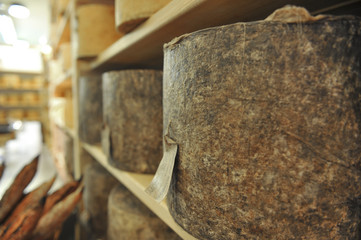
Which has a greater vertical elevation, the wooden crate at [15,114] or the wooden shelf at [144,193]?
the wooden shelf at [144,193]

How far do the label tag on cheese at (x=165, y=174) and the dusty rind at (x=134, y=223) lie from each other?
17.0 inches

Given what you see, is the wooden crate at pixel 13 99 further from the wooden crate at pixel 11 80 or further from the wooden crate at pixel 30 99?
the wooden crate at pixel 11 80

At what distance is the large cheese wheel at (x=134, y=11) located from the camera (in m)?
0.83

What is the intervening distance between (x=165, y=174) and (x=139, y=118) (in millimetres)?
453

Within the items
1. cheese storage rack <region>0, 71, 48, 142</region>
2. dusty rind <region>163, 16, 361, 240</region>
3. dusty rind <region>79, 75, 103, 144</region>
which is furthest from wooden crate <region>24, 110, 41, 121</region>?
dusty rind <region>163, 16, 361, 240</region>

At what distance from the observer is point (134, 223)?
962mm

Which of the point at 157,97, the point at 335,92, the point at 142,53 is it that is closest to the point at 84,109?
the point at 142,53

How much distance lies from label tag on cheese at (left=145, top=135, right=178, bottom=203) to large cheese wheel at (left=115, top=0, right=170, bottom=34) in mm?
472

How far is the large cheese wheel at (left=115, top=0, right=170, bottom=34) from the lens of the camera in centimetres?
83

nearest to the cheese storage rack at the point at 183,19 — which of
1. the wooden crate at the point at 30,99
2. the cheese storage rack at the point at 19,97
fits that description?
the cheese storage rack at the point at 19,97

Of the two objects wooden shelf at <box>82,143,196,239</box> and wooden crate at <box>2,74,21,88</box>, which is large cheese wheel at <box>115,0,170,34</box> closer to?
wooden shelf at <box>82,143,196,239</box>

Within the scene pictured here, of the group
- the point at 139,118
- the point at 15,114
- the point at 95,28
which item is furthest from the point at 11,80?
the point at 139,118

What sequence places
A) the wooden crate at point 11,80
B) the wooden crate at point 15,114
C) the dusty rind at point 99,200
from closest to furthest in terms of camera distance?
the dusty rind at point 99,200 → the wooden crate at point 11,80 → the wooden crate at point 15,114

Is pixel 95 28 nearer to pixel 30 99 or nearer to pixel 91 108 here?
pixel 91 108
